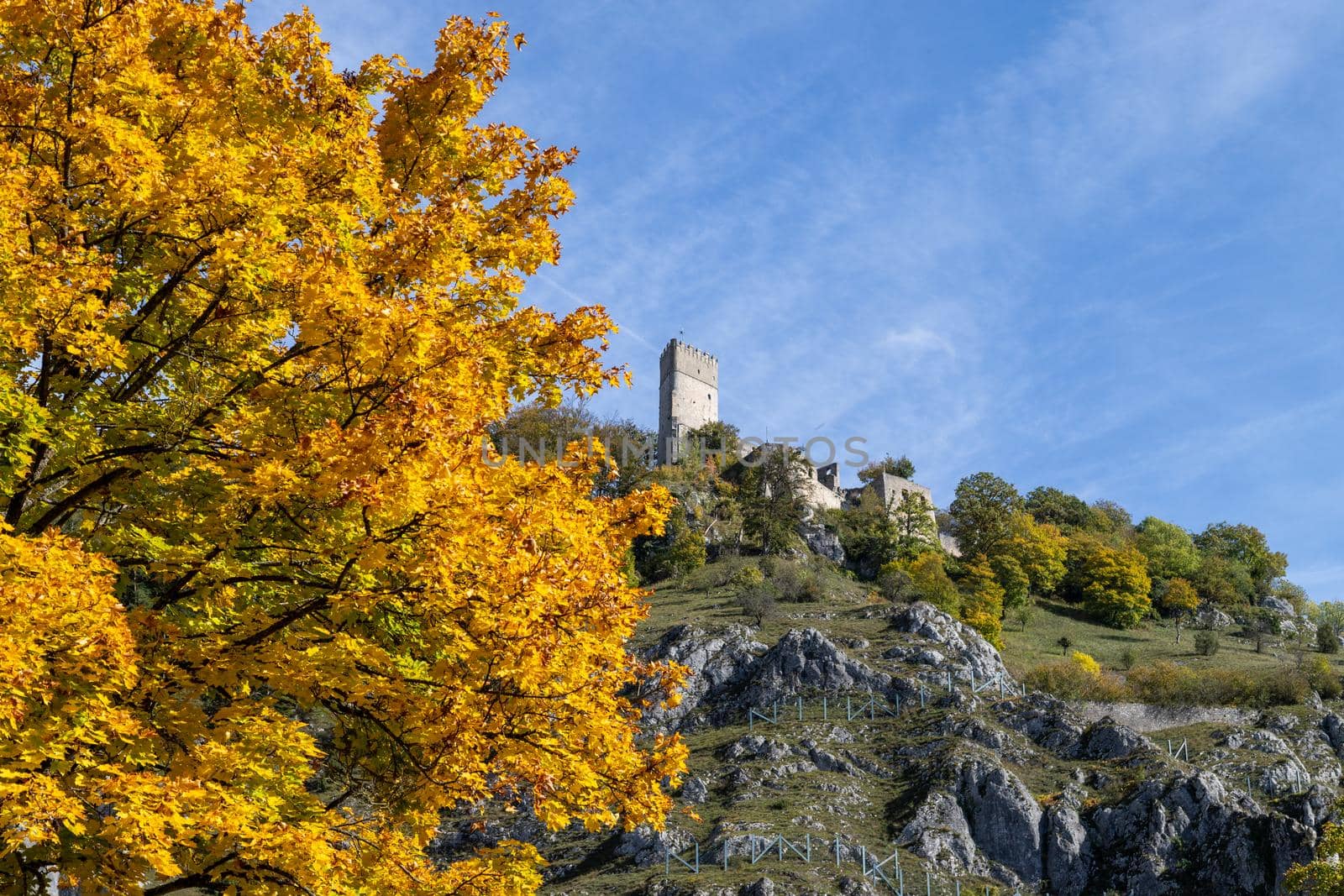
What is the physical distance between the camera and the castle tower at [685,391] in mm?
105188

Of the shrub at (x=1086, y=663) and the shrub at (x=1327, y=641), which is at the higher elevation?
the shrub at (x=1327, y=641)

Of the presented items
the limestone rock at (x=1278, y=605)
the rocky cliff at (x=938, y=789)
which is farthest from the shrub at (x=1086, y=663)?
the limestone rock at (x=1278, y=605)

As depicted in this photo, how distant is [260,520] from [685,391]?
9928 cm

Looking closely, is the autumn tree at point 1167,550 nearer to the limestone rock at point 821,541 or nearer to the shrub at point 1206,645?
the shrub at point 1206,645

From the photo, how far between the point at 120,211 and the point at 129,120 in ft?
4.31

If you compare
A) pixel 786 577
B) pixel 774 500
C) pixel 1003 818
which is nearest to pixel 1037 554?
pixel 774 500

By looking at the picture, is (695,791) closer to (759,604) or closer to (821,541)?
(759,604)

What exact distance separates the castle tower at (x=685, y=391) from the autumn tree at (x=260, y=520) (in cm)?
9364

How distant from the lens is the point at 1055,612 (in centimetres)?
8062

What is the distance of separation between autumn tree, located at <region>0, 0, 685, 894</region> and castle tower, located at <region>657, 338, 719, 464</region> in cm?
9364

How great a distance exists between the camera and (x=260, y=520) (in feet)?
26.8

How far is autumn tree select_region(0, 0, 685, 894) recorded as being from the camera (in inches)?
270

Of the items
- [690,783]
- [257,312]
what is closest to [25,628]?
[257,312]

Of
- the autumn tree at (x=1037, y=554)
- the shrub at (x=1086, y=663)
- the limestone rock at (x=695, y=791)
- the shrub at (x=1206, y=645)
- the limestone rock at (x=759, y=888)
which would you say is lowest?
the limestone rock at (x=759, y=888)
